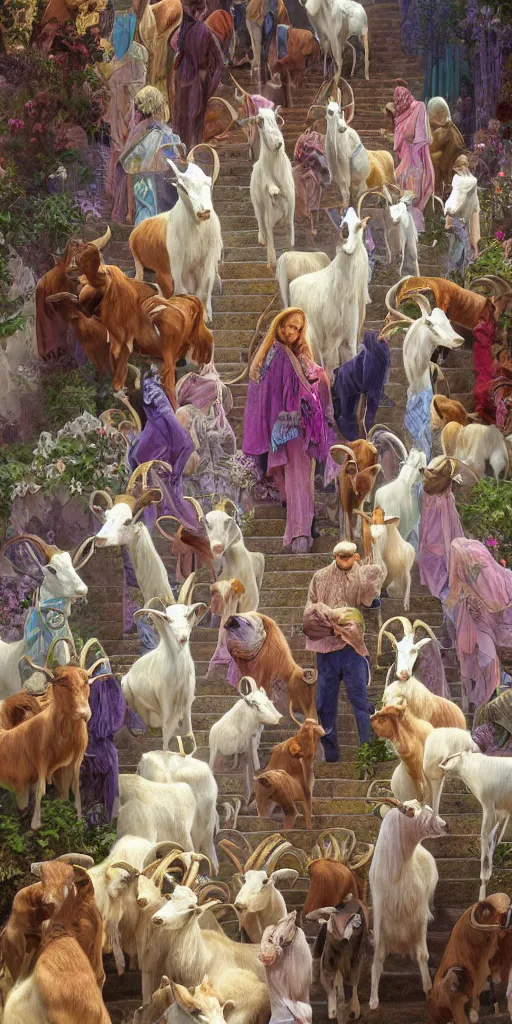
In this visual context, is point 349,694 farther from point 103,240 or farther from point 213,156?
point 213,156

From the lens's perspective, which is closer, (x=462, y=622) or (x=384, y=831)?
(x=384, y=831)

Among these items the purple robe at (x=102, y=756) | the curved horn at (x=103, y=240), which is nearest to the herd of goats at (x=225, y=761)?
the purple robe at (x=102, y=756)

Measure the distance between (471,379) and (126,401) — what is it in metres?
2.47

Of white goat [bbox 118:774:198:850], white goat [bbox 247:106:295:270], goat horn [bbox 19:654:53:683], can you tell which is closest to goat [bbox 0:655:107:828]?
goat horn [bbox 19:654:53:683]

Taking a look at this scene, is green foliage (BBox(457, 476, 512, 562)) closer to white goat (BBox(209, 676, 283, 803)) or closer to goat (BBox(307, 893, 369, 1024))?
white goat (BBox(209, 676, 283, 803))

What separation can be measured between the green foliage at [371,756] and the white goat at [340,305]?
310cm

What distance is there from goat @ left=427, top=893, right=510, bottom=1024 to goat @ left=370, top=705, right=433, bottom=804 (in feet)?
3.21

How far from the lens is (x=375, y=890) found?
757 inches

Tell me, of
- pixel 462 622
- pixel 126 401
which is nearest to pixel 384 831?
pixel 462 622

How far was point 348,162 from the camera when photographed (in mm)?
23500

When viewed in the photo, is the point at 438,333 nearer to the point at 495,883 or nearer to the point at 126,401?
the point at 126,401

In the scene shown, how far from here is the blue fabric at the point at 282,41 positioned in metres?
24.9

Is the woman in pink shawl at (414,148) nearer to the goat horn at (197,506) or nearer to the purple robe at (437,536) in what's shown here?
the purple robe at (437,536)

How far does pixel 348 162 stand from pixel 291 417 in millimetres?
2650
